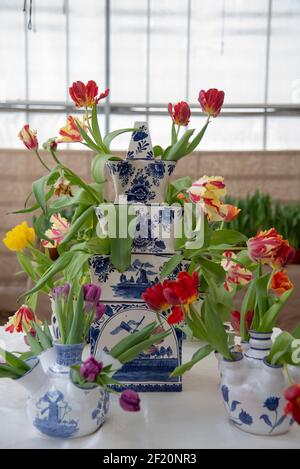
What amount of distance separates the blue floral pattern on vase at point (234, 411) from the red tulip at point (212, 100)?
0.47 meters

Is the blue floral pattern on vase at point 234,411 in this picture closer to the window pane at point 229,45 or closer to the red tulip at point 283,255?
the red tulip at point 283,255

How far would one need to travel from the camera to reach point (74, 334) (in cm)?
69

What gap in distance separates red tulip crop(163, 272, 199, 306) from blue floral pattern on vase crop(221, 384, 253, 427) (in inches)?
6.7

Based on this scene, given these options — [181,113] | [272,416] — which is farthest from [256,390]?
[181,113]

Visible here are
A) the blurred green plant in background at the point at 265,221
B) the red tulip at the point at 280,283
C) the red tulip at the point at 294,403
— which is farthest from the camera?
the blurred green plant in background at the point at 265,221

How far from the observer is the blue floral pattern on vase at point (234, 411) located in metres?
0.69

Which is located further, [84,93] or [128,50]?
[128,50]

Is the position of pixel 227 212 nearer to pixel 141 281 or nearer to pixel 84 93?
pixel 141 281

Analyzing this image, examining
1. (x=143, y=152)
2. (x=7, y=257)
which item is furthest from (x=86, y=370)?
(x=7, y=257)

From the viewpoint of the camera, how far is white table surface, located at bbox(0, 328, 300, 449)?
667 millimetres

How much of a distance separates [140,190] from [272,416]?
16.9 inches

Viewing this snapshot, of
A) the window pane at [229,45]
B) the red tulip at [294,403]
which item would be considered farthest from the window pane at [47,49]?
the red tulip at [294,403]

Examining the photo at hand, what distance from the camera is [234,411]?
705 millimetres

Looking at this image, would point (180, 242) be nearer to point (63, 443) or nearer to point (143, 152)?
point (143, 152)
